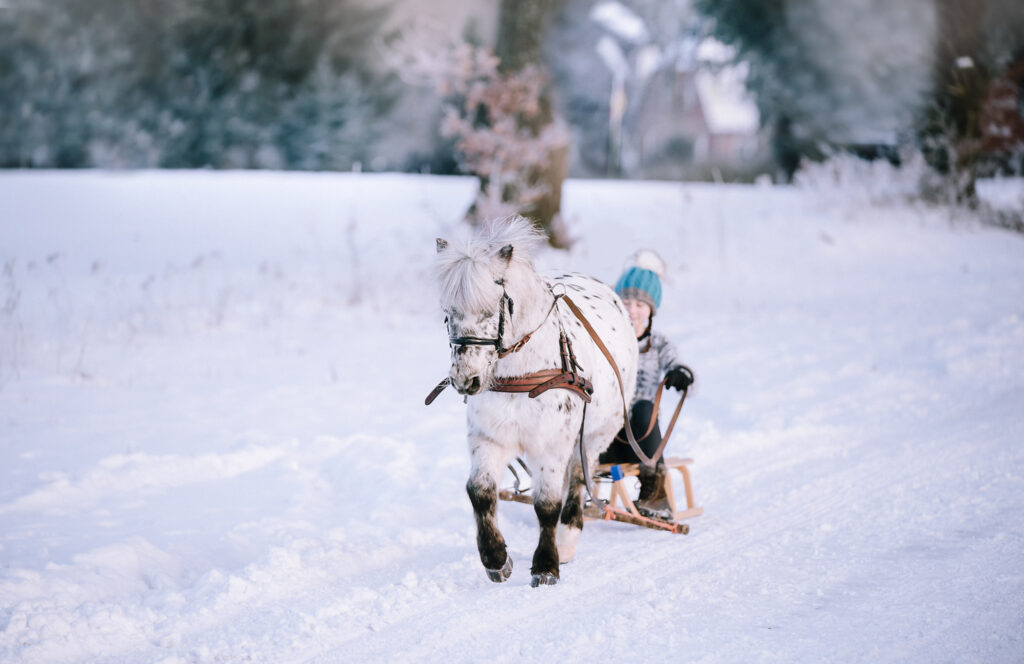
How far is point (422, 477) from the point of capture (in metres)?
6.84

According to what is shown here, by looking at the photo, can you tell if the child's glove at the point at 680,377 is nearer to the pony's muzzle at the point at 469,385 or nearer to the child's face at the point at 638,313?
the child's face at the point at 638,313

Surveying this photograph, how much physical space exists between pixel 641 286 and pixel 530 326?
177 centimetres

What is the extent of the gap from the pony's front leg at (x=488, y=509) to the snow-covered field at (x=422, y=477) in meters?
0.17

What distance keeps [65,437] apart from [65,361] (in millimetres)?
2114

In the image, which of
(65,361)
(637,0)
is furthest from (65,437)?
(637,0)

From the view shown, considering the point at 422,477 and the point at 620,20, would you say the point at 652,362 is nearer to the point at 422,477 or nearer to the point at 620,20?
the point at 422,477

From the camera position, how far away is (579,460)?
542cm

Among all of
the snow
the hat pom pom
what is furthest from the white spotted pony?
the snow

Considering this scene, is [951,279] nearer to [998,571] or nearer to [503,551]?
[998,571]

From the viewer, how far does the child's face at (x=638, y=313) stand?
6199mm

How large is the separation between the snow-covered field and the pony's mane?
59.9 inches

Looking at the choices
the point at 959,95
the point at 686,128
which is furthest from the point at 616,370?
the point at 686,128

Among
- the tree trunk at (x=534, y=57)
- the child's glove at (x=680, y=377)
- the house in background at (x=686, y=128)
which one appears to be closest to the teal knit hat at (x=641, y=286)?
the child's glove at (x=680, y=377)

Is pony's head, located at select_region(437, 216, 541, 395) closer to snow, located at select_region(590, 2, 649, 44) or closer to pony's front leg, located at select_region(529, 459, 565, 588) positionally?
pony's front leg, located at select_region(529, 459, 565, 588)
